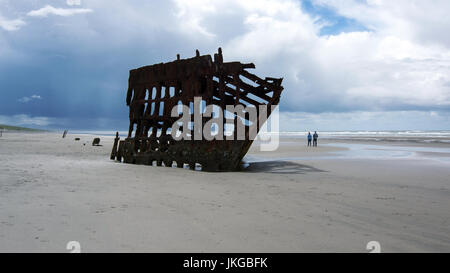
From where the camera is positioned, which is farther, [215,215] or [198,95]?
[198,95]

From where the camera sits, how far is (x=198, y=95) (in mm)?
10461

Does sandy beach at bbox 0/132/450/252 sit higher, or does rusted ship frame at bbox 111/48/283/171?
rusted ship frame at bbox 111/48/283/171

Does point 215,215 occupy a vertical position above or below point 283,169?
below

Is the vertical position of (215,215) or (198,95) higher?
(198,95)

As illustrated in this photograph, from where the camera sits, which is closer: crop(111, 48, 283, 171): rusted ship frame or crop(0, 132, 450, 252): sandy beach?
crop(0, 132, 450, 252): sandy beach

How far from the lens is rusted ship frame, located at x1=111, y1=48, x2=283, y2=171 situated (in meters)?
10.0

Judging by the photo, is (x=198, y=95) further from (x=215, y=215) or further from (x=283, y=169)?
(x=215, y=215)

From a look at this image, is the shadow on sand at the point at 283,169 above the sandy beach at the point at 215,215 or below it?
above

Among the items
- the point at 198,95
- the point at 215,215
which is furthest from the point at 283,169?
the point at 215,215

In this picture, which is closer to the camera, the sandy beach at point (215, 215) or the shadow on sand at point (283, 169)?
the sandy beach at point (215, 215)

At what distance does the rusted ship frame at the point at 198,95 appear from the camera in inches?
396

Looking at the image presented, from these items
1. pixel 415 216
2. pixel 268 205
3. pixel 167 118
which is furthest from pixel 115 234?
pixel 167 118

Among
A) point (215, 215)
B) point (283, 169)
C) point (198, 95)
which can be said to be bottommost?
point (215, 215)
